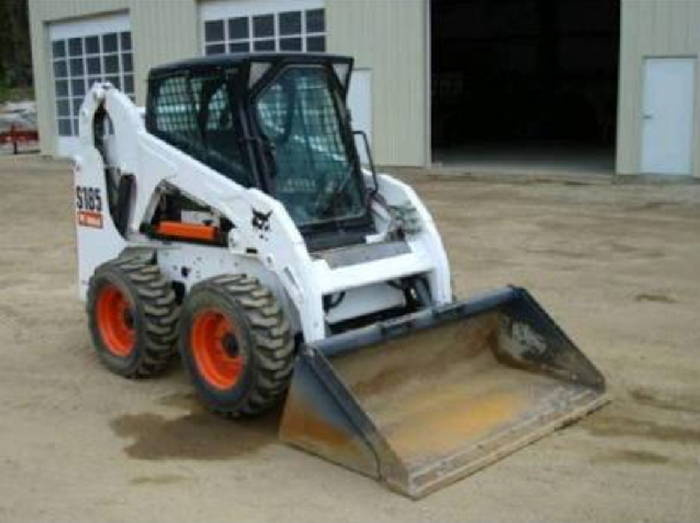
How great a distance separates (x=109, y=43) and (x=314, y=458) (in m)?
21.8

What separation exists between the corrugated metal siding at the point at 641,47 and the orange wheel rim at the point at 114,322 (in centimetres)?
1182

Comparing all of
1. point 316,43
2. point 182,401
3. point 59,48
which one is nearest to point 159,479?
point 182,401

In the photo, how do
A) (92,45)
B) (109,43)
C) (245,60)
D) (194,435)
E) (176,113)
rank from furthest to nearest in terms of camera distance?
(92,45) < (109,43) < (176,113) < (245,60) < (194,435)

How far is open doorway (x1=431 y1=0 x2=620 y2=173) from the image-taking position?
91.7 feet

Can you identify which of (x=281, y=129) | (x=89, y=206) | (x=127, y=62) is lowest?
(x=89, y=206)

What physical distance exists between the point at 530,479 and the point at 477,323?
132 centimetres

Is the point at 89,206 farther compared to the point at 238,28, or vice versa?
the point at 238,28

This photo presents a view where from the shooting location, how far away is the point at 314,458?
5113 mm

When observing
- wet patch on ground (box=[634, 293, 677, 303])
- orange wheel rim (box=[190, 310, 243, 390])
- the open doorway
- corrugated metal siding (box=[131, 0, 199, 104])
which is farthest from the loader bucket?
the open doorway

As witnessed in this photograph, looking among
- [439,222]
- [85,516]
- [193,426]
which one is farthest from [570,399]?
[439,222]

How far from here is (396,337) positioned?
5379 mm

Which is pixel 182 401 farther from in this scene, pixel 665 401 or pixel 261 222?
pixel 665 401

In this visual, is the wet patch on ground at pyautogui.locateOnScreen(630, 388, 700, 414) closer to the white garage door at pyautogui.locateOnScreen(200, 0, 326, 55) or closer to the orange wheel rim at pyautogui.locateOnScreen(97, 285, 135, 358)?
the orange wheel rim at pyautogui.locateOnScreen(97, 285, 135, 358)

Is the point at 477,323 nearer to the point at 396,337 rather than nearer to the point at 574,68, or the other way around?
the point at 396,337
